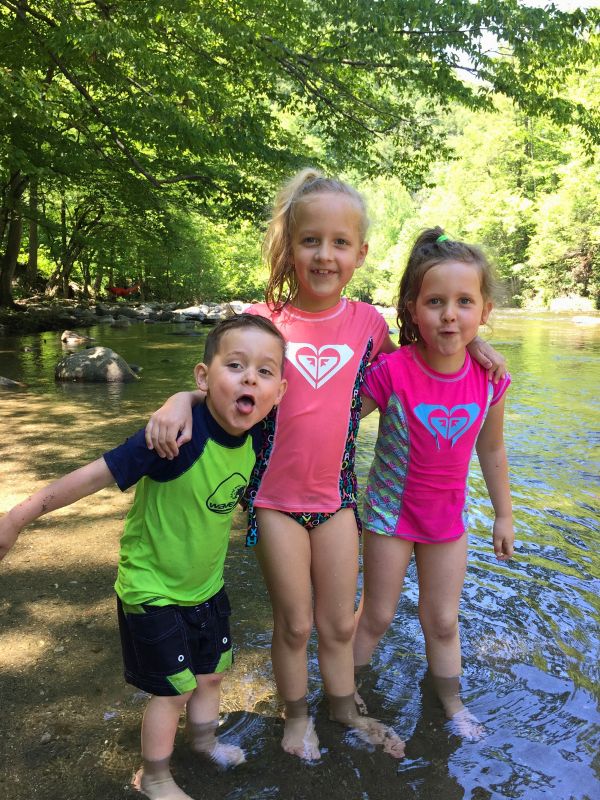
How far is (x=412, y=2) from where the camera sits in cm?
873

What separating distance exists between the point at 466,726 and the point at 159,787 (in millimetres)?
1013

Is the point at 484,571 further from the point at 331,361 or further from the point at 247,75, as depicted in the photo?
the point at 247,75

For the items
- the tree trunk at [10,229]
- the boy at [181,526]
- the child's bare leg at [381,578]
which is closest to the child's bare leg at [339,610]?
the child's bare leg at [381,578]

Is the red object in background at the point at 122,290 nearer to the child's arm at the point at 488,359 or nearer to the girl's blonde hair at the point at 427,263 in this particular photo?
the girl's blonde hair at the point at 427,263

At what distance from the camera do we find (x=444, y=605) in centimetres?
233

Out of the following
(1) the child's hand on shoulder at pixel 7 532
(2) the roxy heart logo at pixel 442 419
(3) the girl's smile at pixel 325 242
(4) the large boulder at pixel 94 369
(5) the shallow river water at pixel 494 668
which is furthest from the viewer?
(4) the large boulder at pixel 94 369

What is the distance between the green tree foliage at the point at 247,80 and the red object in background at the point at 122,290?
24.0 m

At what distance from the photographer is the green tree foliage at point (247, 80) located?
8586 millimetres

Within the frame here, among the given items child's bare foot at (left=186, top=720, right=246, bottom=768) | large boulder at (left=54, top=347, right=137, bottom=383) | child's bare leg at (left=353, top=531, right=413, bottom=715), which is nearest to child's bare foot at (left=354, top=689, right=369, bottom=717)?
child's bare leg at (left=353, top=531, right=413, bottom=715)

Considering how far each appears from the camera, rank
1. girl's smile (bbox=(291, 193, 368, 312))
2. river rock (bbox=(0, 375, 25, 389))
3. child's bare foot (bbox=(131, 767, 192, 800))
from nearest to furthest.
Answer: child's bare foot (bbox=(131, 767, 192, 800)) < girl's smile (bbox=(291, 193, 368, 312)) < river rock (bbox=(0, 375, 25, 389))

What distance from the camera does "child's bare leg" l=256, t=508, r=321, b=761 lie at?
2.09 metres

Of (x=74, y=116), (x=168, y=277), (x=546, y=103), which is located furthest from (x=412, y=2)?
(x=168, y=277)

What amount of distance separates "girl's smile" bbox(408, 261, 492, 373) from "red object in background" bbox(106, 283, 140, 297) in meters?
35.1

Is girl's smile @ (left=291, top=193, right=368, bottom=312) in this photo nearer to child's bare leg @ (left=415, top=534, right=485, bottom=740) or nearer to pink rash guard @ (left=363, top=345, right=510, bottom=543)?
pink rash guard @ (left=363, top=345, right=510, bottom=543)
